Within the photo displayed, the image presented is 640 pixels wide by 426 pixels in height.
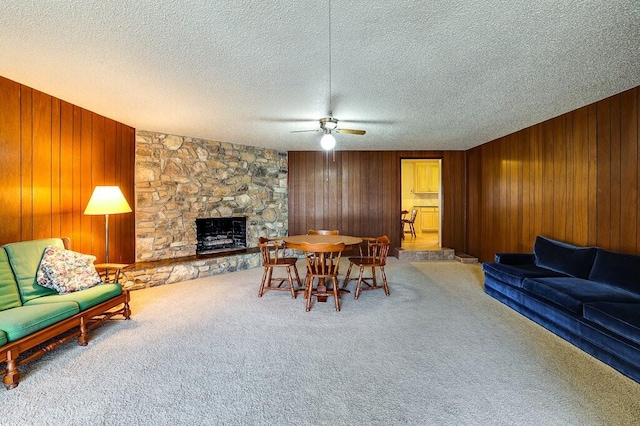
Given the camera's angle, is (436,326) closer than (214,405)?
No

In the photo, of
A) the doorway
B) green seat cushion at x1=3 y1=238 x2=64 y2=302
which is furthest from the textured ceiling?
the doorway

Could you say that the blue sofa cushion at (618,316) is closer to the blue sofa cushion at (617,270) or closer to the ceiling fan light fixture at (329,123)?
the blue sofa cushion at (617,270)

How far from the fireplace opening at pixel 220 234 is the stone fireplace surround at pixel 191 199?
0.58 feet

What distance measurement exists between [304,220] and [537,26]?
16.8ft

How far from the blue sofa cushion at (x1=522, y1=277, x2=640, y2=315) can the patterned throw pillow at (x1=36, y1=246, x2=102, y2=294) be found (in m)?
4.43

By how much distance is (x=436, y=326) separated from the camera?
286 centimetres

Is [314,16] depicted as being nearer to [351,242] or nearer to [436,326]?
[351,242]

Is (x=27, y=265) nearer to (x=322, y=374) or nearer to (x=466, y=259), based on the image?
(x=322, y=374)

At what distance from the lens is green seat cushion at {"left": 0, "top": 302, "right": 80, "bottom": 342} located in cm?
197

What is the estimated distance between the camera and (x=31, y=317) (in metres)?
2.10

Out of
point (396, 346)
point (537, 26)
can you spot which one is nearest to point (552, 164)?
point (537, 26)

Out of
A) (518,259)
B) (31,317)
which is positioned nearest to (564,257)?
(518,259)

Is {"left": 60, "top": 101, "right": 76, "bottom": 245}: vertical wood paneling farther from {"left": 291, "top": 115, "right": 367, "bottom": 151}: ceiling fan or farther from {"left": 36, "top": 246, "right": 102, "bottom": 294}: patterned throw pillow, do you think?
{"left": 291, "top": 115, "right": 367, "bottom": 151}: ceiling fan

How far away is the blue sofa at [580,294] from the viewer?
2.13 meters
